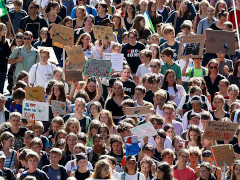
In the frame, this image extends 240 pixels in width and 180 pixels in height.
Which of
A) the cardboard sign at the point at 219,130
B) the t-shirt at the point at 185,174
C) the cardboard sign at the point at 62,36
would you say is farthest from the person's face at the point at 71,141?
the cardboard sign at the point at 62,36

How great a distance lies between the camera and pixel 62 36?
19.0 meters

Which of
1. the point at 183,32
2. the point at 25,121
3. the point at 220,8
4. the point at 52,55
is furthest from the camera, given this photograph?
the point at 220,8

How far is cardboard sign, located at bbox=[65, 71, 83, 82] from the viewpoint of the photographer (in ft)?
59.8

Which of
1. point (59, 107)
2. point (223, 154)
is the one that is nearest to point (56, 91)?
point (59, 107)

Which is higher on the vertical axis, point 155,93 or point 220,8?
point 220,8

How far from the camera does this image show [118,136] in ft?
49.0

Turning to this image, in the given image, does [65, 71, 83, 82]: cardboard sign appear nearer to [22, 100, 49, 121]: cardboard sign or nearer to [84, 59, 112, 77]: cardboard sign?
[84, 59, 112, 77]: cardboard sign

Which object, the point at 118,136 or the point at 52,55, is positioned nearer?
the point at 118,136

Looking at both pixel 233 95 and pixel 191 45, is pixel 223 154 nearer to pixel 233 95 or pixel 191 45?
pixel 233 95

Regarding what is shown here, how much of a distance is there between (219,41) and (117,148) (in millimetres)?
4855

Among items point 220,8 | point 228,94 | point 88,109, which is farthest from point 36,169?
point 220,8

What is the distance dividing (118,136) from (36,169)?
1448 mm

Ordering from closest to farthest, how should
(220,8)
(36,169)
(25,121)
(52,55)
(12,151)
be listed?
(36,169)
(12,151)
(25,121)
(52,55)
(220,8)

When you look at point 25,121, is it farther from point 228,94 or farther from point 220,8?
point 220,8
